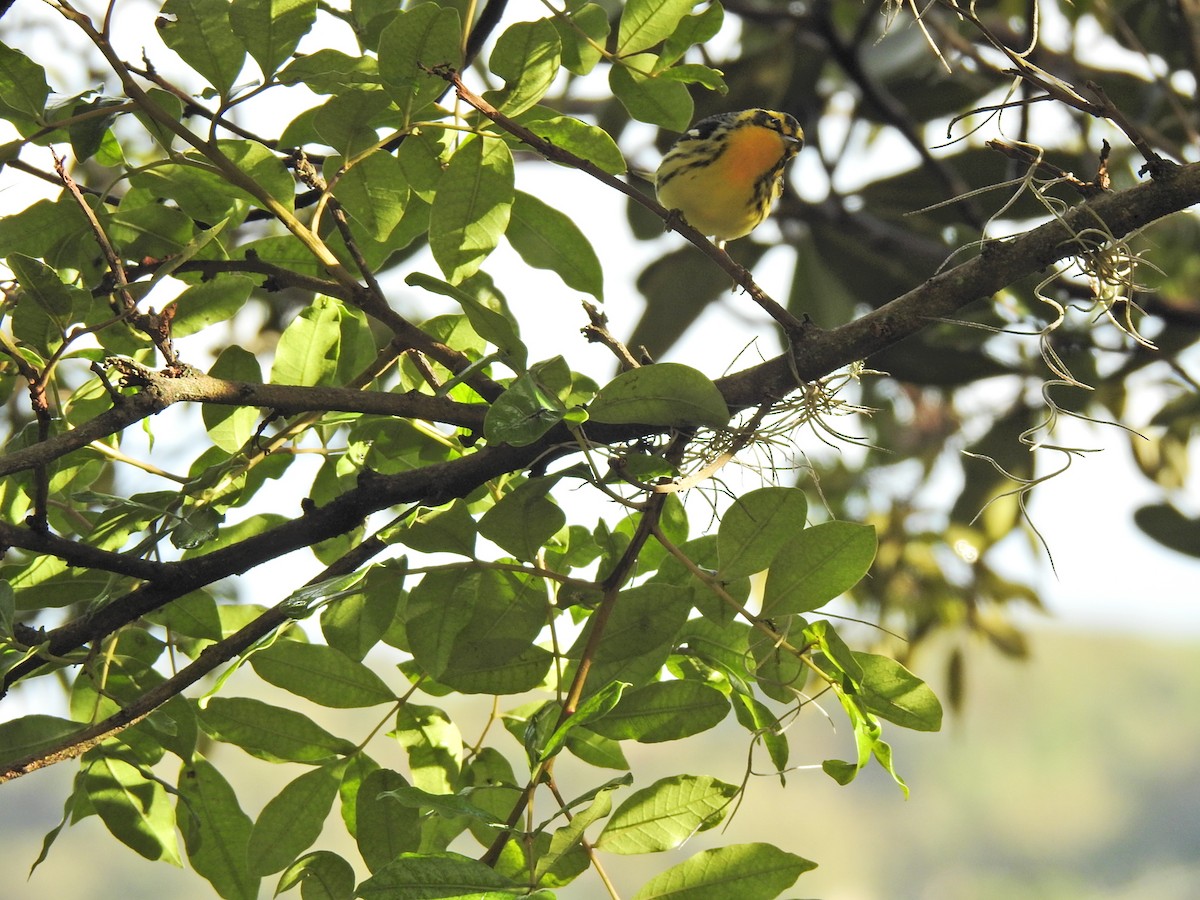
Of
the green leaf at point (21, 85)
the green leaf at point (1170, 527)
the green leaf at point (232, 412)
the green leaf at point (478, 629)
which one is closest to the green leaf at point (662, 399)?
the green leaf at point (478, 629)

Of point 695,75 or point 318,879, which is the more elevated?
Answer: point 695,75

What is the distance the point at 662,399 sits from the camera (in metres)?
0.76

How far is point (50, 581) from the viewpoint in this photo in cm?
93

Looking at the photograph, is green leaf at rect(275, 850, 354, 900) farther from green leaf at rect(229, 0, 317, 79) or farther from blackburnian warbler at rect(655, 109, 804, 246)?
blackburnian warbler at rect(655, 109, 804, 246)

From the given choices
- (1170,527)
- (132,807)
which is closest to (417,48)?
(132,807)

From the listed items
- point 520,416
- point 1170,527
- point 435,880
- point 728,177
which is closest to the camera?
point 435,880

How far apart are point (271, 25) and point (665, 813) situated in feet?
2.14

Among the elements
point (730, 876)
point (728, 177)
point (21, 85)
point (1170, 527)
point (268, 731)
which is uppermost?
point (728, 177)

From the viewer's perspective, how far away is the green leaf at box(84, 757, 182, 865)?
3.00 feet

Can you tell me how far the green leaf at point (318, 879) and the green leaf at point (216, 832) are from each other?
0.45 ft

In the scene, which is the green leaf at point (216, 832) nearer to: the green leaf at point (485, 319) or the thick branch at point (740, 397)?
the thick branch at point (740, 397)

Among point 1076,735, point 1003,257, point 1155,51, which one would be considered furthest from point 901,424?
point 1076,735

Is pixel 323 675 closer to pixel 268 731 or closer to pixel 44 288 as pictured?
pixel 268 731

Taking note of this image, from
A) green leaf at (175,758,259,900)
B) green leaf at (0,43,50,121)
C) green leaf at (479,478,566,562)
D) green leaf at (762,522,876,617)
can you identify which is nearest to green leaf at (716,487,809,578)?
green leaf at (762,522,876,617)
